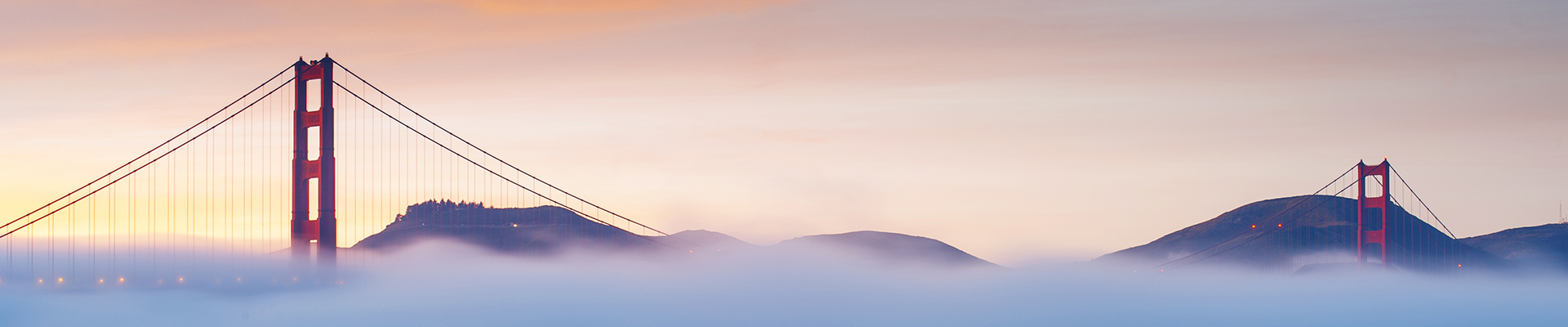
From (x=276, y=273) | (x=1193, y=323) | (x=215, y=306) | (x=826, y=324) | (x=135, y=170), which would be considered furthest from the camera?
(x=1193, y=323)

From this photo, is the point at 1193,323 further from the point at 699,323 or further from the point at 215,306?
the point at 215,306

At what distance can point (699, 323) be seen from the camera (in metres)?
180

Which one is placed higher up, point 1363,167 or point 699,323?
point 1363,167

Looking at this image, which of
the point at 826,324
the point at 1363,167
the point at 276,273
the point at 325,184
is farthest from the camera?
the point at 826,324

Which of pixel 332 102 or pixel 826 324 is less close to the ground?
pixel 332 102

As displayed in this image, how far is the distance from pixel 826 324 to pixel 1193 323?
177 feet

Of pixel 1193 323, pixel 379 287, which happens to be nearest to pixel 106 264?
pixel 379 287

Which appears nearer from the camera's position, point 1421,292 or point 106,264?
point 106,264

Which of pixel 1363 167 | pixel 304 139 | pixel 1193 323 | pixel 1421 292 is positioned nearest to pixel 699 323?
pixel 1193 323

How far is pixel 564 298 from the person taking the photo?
18100cm

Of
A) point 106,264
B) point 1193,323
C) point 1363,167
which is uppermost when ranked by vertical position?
point 1363,167

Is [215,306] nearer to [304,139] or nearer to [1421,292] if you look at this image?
[304,139]

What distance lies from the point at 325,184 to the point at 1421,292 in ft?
560

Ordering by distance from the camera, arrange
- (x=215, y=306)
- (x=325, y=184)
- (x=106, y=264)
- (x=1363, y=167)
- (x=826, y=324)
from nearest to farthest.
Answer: (x=325, y=184), (x=215, y=306), (x=1363, y=167), (x=106, y=264), (x=826, y=324)
